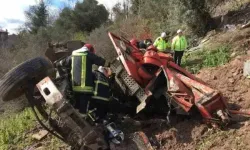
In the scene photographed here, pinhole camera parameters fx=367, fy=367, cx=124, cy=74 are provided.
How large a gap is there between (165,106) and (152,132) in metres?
0.57

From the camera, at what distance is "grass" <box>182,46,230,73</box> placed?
10.5 meters

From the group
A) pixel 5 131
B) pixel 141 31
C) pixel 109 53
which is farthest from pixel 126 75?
pixel 141 31

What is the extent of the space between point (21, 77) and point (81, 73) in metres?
1.03

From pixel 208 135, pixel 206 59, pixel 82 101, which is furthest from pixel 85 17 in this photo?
pixel 208 135

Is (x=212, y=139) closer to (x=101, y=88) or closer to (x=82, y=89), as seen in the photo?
(x=101, y=88)

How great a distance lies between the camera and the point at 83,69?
240 inches

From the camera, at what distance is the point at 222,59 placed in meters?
10.4

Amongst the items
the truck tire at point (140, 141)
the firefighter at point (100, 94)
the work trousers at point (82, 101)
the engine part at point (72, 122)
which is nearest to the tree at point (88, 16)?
the firefighter at point (100, 94)

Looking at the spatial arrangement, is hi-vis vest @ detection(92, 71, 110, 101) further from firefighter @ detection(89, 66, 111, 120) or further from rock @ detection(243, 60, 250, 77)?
rock @ detection(243, 60, 250, 77)

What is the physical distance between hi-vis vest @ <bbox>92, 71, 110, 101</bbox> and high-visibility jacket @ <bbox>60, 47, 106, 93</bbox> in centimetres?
9

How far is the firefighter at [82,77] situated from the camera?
19.8 ft

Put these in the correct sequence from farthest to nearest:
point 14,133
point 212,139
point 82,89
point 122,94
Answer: point 14,133
point 122,94
point 82,89
point 212,139

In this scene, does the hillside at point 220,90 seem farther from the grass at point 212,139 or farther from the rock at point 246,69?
the rock at point 246,69

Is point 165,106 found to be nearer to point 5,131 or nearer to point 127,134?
point 127,134
